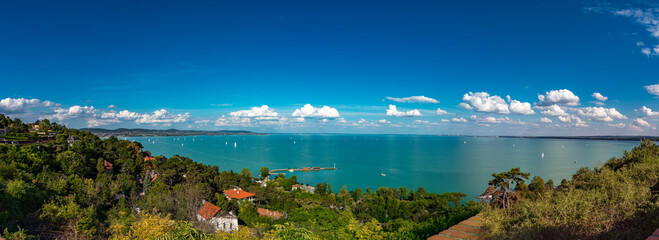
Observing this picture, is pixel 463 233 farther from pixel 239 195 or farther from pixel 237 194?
pixel 237 194

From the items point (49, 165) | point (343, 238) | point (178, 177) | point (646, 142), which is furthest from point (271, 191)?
point (646, 142)

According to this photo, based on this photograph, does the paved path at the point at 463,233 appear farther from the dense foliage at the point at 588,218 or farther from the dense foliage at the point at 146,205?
the dense foliage at the point at 146,205

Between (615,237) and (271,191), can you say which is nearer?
(615,237)

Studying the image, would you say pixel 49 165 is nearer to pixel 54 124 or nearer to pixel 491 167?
pixel 54 124

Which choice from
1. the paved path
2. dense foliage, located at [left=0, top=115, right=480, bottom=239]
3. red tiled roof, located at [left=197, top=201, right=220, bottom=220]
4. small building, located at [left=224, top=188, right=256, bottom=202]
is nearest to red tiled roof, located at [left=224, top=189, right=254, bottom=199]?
small building, located at [left=224, top=188, right=256, bottom=202]

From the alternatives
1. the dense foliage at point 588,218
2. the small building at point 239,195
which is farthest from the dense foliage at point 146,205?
the dense foliage at point 588,218
